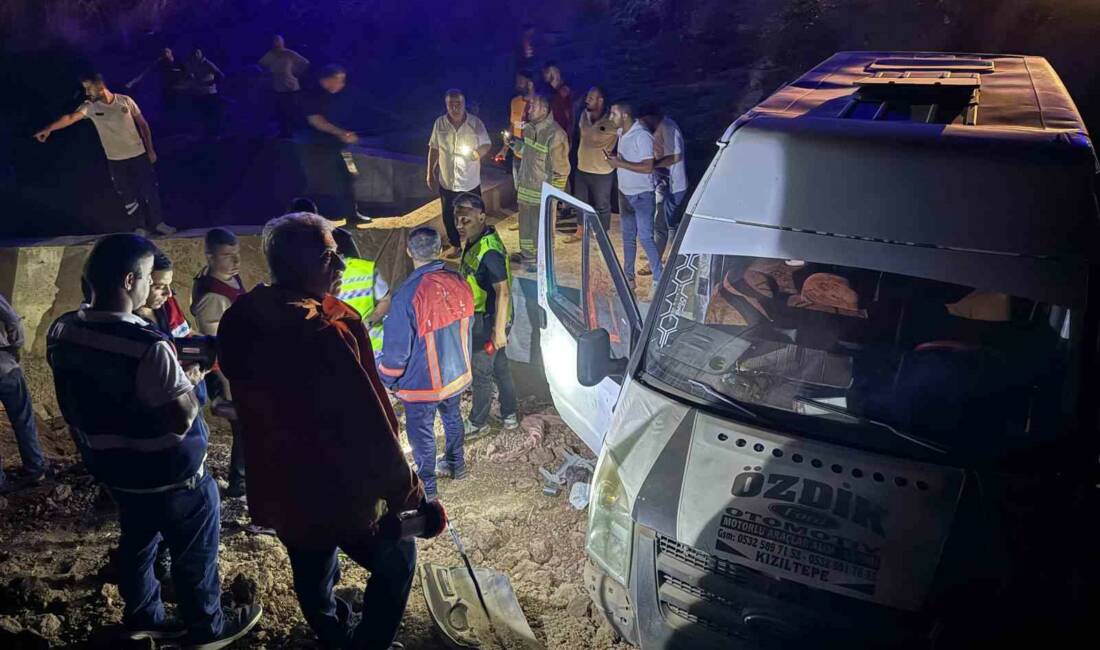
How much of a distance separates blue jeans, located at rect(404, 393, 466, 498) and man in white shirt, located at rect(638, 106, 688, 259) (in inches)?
143

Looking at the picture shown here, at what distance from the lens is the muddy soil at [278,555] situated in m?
3.73

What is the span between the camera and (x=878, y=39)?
16.6 metres

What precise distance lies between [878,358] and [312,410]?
2.26 m

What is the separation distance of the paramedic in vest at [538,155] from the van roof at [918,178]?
440cm

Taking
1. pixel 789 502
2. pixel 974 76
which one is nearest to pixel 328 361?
pixel 789 502

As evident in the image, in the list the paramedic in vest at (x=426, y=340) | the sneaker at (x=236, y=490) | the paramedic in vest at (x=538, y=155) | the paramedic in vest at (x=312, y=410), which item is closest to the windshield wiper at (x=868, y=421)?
the paramedic in vest at (x=312, y=410)

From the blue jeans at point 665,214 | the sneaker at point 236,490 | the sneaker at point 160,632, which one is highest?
the blue jeans at point 665,214

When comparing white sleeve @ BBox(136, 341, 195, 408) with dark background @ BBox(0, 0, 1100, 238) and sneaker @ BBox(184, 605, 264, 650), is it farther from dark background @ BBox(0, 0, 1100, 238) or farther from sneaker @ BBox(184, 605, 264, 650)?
dark background @ BBox(0, 0, 1100, 238)

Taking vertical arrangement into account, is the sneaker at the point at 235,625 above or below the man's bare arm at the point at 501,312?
below

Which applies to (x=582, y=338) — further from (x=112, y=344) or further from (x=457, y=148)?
(x=457, y=148)

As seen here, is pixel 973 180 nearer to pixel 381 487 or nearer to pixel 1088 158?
pixel 1088 158

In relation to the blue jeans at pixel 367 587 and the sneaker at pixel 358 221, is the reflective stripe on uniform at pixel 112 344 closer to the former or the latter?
the blue jeans at pixel 367 587

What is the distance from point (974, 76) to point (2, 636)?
237 inches

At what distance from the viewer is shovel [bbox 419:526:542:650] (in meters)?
3.73
